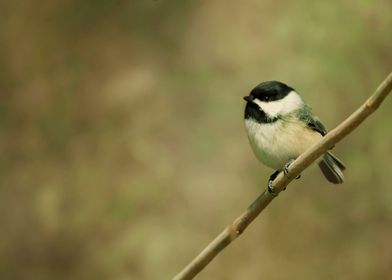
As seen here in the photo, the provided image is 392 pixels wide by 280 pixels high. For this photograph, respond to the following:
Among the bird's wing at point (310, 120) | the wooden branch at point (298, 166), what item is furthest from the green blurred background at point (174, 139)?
the wooden branch at point (298, 166)

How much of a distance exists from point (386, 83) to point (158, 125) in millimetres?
3309

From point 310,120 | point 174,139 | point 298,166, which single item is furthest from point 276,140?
point 174,139

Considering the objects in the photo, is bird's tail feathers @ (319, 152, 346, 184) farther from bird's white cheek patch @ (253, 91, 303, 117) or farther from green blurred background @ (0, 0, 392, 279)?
green blurred background @ (0, 0, 392, 279)

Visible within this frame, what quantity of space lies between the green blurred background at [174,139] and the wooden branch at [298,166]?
250 cm

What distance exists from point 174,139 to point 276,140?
2289 millimetres

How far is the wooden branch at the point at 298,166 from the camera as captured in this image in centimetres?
138

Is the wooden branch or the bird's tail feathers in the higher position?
the wooden branch

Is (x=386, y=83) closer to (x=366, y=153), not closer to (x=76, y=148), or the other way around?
(x=366, y=153)

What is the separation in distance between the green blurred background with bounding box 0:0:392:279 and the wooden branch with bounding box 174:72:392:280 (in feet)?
8.19

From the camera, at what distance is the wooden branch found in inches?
54.3

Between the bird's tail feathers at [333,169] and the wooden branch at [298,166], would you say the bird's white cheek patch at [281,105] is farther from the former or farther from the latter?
the wooden branch at [298,166]

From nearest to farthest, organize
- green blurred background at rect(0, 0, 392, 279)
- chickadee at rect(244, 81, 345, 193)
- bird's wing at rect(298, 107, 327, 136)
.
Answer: chickadee at rect(244, 81, 345, 193), bird's wing at rect(298, 107, 327, 136), green blurred background at rect(0, 0, 392, 279)

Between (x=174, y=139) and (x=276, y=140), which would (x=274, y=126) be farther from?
(x=174, y=139)

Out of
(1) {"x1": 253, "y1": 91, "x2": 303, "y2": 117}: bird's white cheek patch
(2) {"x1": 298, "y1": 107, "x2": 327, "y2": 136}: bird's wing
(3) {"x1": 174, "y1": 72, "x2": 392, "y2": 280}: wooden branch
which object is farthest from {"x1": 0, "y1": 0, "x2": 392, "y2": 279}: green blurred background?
(3) {"x1": 174, "y1": 72, "x2": 392, "y2": 280}: wooden branch
